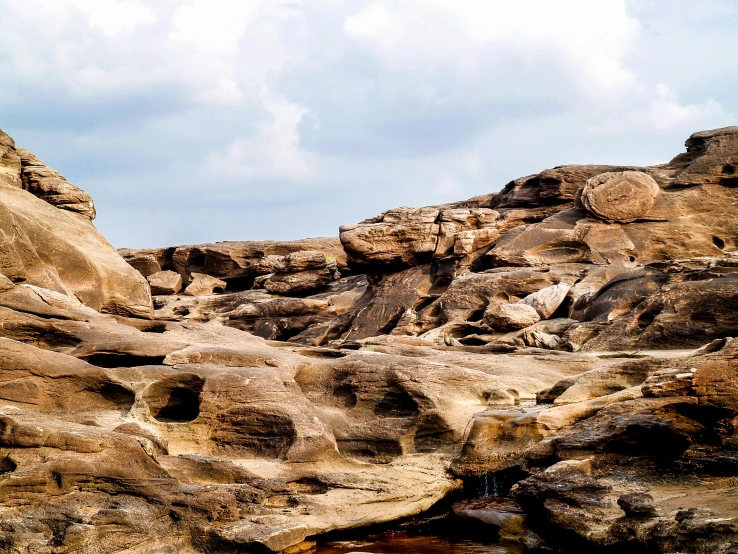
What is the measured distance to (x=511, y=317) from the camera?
84.0 ft

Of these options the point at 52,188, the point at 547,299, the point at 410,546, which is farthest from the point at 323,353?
the point at 52,188

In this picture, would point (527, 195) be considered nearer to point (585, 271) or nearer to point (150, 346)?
point (585, 271)

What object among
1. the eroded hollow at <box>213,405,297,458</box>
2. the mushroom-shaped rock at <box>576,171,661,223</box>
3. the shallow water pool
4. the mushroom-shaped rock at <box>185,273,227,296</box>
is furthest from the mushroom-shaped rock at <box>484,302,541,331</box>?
the mushroom-shaped rock at <box>185,273,227,296</box>

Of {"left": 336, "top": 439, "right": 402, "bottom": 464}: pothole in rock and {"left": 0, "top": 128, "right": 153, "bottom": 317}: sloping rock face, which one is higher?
{"left": 0, "top": 128, "right": 153, "bottom": 317}: sloping rock face

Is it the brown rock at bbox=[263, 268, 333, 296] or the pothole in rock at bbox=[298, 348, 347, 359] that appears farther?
the brown rock at bbox=[263, 268, 333, 296]

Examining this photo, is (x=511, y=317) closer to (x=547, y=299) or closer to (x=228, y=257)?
(x=547, y=299)

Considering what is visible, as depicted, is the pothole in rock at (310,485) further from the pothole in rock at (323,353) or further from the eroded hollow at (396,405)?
the pothole in rock at (323,353)

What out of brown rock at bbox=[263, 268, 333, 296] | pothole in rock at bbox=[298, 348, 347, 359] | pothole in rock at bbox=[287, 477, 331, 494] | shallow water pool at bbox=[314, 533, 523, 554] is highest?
brown rock at bbox=[263, 268, 333, 296]

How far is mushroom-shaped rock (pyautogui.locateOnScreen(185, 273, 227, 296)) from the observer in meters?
44.6

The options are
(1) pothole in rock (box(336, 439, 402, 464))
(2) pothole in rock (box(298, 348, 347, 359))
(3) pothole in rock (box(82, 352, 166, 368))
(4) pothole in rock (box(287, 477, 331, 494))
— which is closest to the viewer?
(4) pothole in rock (box(287, 477, 331, 494))

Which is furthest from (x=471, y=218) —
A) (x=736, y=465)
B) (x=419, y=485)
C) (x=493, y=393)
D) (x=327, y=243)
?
(x=736, y=465)

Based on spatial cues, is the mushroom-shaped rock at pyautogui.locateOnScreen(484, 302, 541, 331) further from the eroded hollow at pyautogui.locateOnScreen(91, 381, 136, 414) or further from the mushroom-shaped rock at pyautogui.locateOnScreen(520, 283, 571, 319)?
the eroded hollow at pyautogui.locateOnScreen(91, 381, 136, 414)

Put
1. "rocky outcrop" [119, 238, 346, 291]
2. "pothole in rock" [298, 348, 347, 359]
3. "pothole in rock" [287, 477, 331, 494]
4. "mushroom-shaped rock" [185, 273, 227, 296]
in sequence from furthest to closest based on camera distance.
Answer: "rocky outcrop" [119, 238, 346, 291] < "mushroom-shaped rock" [185, 273, 227, 296] < "pothole in rock" [298, 348, 347, 359] < "pothole in rock" [287, 477, 331, 494]

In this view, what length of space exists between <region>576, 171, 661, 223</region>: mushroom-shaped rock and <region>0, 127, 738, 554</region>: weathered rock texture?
17.9ft
